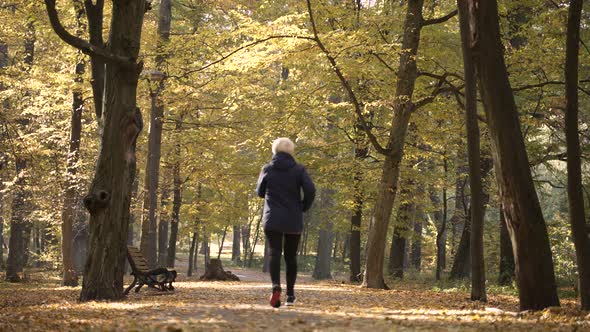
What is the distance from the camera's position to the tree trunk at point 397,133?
46.5ft

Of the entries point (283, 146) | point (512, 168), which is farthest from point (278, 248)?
point (512, 168)

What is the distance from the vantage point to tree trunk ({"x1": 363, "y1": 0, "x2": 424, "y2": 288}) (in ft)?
46.5

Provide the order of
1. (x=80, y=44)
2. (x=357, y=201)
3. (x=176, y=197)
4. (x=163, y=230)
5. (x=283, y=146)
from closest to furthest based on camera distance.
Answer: (x=283, y=146) → (x=80, y=44) → (x=357, y=201) → (x=176, y=197) → (x=163, y=230)

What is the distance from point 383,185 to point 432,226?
20884mm

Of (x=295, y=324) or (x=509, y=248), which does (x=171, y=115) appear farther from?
(x=295, y=324)

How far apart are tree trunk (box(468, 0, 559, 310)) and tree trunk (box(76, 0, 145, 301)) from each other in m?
5.42

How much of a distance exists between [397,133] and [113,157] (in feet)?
22.2

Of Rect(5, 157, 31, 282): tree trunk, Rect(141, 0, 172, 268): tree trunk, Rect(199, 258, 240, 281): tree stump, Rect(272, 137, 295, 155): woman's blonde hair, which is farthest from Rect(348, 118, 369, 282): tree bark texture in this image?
Rect(5, 157, 31, 282): tree trunk

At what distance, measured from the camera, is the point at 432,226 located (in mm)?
34438

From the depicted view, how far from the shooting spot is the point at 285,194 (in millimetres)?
7824

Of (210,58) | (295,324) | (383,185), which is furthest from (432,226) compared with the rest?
(295,324)

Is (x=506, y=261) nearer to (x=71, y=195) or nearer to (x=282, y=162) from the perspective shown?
(x=282, y=162)

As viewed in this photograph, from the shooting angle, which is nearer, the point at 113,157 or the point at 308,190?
the point at 308,190

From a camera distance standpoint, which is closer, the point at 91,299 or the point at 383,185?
the point at 91,299
